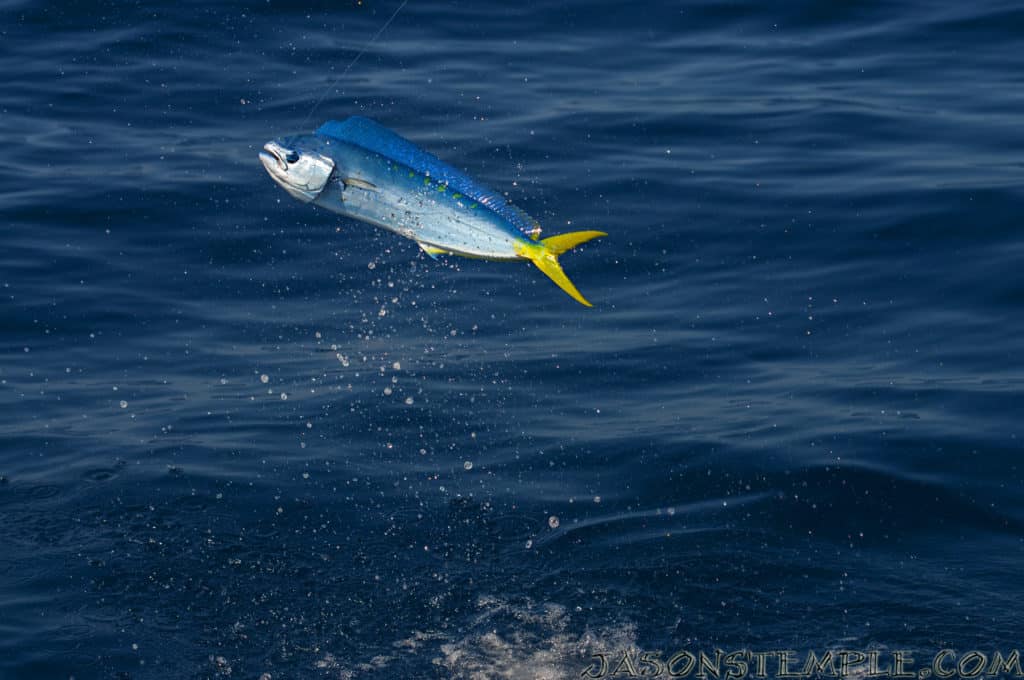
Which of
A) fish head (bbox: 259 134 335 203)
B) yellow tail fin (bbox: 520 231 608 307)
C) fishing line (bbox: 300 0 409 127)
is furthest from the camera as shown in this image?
fishing line (bbox: 300 0 409 127)

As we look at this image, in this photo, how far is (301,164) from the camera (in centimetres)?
478

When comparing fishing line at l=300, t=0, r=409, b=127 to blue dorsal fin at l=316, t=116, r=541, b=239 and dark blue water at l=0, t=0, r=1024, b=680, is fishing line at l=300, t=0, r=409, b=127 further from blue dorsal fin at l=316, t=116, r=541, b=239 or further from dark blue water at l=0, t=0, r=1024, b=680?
blue dorsal fin at l=316, t=116, r=541, b=239

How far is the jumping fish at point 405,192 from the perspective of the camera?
468 cm

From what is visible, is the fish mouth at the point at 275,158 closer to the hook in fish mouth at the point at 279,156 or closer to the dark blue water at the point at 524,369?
the hook in fish mouth at the point at 279,156

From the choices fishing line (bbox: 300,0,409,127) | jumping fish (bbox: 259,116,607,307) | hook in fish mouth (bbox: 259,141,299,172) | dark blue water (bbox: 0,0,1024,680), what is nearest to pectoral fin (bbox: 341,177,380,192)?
jumping fish (bbox: 259,116,607,307)

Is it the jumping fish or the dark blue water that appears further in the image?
the dark blue water

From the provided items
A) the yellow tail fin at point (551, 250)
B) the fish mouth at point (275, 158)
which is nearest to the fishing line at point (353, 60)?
the fish mouth at point (275, 158)

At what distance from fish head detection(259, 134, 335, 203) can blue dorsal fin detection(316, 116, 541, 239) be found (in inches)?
3.3

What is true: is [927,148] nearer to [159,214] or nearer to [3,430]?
[159,214]

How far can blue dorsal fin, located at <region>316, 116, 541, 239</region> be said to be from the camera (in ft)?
15.4

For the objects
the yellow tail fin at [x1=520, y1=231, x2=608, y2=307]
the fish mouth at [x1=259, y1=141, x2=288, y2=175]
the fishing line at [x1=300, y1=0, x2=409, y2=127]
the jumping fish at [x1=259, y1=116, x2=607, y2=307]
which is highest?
the fishing line at [x1=300, y1=0, x2=409, y2=127]

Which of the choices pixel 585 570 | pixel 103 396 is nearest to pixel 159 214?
pixel 103 396

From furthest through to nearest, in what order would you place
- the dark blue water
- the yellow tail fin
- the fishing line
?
1. the fishing line
2. the dark blue water
3. the yellow tail fin

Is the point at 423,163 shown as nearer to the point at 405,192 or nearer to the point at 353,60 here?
the point at 405,192
